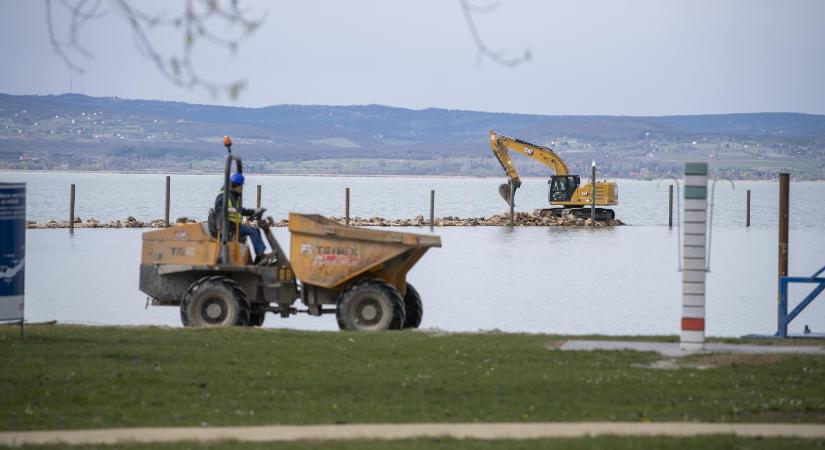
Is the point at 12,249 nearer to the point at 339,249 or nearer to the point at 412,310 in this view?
the point at 339,249

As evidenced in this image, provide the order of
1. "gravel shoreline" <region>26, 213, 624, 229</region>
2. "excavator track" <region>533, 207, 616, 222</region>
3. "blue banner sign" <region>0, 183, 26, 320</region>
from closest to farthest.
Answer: "blue banner sign" <region>0, 183, 26, 320</region>
"gravel shoreline" <region>26, 213, 624, 229</region>
"excavator track" <region>533, 207, 616, 222</region>

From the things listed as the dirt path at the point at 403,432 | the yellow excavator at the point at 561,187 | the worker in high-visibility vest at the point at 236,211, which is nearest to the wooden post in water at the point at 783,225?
the worker in high-visibility vest at the point at 236,211

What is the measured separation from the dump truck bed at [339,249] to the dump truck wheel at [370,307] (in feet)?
0.77

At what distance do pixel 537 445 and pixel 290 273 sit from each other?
11101 mm

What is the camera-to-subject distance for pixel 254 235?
2350cm

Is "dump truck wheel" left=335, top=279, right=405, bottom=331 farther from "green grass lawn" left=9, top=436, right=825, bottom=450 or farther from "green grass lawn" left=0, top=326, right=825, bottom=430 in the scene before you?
"green grass lawn" left=9, top=436, right=825, bottom=450

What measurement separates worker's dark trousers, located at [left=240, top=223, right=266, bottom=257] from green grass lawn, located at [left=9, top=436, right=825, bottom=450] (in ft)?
35.6

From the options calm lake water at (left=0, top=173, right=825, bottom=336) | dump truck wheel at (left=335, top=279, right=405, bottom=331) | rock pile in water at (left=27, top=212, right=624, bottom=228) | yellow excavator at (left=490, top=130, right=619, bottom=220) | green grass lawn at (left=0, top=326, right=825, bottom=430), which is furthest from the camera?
yellow excavator at (left=490, top=130, right=619, bottom=220)

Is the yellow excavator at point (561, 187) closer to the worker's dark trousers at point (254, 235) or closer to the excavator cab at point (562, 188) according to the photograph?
the excavator cab at point (562, 188)

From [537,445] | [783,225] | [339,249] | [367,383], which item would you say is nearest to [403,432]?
[537,445]

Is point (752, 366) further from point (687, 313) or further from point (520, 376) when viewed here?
point (520, 376)

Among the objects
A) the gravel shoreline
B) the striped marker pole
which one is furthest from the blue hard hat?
the gravel shoreline

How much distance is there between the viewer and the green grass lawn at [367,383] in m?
14.3

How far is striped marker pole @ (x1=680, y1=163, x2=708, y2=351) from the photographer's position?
18.7 metres
